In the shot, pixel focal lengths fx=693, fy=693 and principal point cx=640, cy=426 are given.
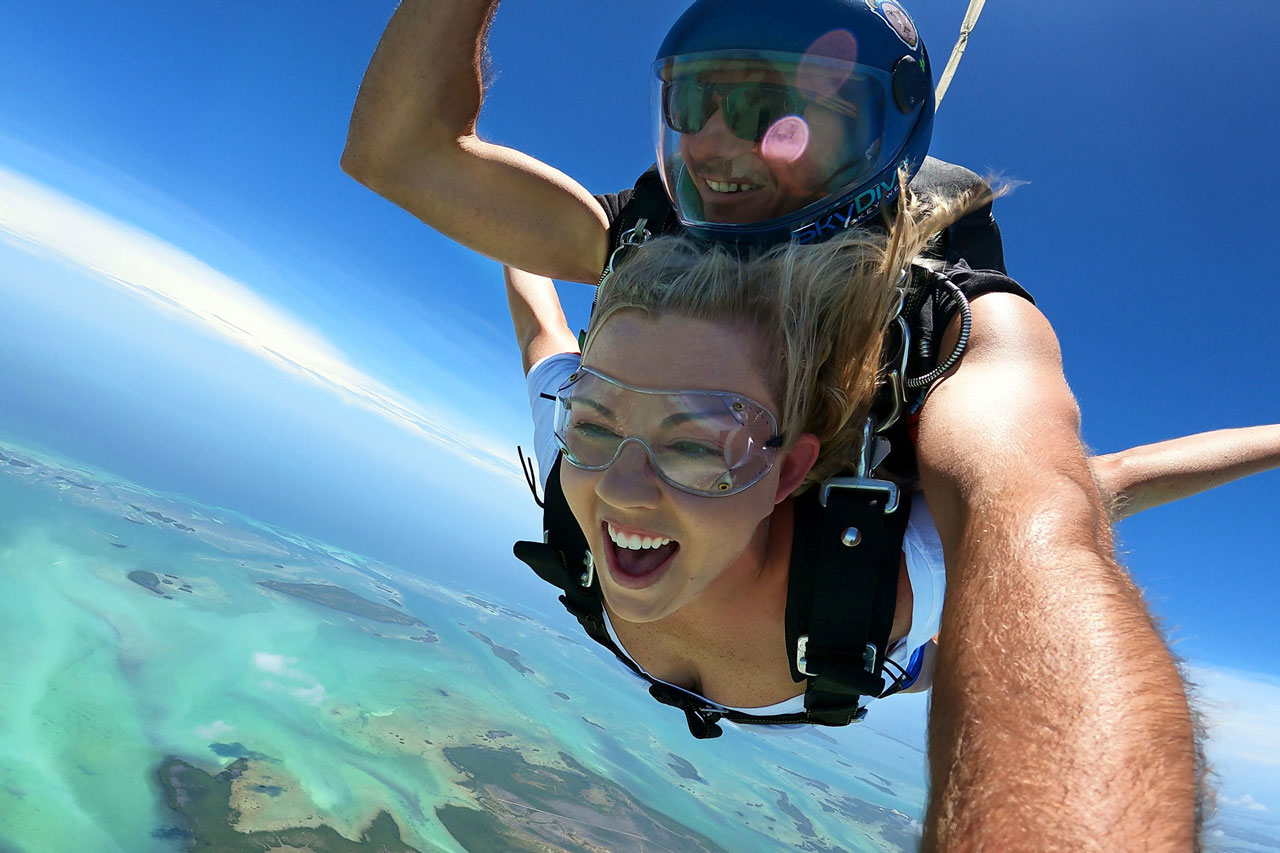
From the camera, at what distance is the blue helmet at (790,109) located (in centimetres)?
183

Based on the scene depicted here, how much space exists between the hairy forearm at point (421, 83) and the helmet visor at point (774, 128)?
57cm

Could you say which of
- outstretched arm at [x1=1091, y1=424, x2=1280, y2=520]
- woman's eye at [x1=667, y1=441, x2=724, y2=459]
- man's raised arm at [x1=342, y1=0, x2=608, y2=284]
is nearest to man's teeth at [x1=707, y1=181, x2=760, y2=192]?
man's raised arm at [x1=342, y1=0, x2=608, y2=284]

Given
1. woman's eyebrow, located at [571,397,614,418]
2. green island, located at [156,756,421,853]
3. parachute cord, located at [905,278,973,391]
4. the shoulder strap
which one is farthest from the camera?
green island, located at [156,756,421,853]

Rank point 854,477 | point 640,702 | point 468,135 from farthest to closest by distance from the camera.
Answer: point 640,702, point 468,135, point 854,477

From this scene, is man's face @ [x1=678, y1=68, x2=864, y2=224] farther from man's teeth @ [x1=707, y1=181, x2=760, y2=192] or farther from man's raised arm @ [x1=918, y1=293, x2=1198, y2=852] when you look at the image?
man's raised arm @ [x1=918, y1=293, x2=1198, y2=852]

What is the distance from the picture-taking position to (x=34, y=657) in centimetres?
6141

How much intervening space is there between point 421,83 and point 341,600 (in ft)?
315

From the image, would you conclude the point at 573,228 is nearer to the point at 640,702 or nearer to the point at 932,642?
the point at 932,642

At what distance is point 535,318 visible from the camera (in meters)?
2.93

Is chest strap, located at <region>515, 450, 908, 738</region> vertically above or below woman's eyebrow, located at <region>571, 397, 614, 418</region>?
below

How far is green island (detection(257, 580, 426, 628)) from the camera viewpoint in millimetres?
83244

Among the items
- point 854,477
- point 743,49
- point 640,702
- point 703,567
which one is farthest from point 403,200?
point 640,702

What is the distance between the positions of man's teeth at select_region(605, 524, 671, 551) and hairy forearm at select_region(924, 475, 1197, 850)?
2.88ft

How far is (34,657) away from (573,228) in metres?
82.5
